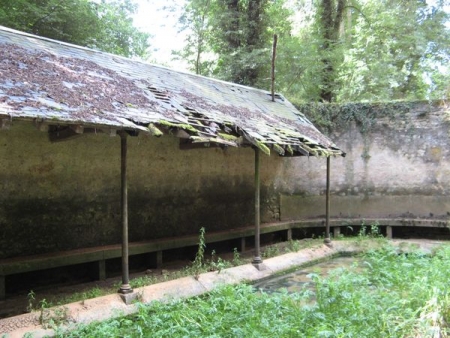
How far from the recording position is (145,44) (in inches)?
936

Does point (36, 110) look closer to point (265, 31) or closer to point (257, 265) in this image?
point (257, 265)

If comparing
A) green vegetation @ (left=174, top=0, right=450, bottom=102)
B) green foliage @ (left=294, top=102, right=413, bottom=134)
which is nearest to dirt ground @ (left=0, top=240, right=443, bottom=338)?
green foliage @ (left=294, top=102, right=413, bottom=134)

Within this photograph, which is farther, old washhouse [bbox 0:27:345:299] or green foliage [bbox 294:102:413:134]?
green foliage [bbox 294:102:413:134]

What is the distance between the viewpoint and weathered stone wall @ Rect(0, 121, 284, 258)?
5973 mm

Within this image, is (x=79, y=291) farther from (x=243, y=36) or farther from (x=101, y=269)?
(x=243, y=36)

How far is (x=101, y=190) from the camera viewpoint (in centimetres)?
699

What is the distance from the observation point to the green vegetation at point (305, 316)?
154 inches

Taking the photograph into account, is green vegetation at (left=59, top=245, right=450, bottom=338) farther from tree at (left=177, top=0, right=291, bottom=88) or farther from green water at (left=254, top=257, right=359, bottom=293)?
tree at (left=177, top=0, right=291, bottom=88)

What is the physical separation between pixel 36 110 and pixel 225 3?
1299cm

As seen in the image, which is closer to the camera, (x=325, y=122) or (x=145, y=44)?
(x=325, y=122)

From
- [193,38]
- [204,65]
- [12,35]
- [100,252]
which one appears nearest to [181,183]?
[100,252]

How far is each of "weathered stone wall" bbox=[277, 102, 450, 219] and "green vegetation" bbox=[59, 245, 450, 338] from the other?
20.5 feet

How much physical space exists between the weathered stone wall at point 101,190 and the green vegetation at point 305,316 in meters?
2.35

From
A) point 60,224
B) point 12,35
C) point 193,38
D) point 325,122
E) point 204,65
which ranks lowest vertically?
point 60,224
